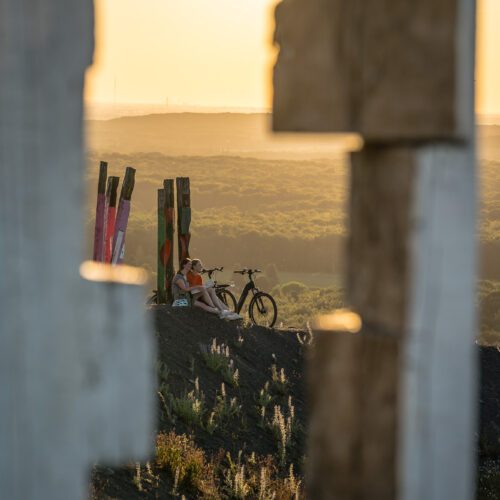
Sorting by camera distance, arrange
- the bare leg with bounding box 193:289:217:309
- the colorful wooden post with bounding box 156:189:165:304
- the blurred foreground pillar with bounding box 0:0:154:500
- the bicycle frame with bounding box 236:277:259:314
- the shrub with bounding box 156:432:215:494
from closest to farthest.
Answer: the blurred foreground pillar with bounding box 0:0:154:500 < the shrub with bounding box 156:432:215:494 < the bare leg with bounding box 193:289:217:309 < the colorful wooden post with bounding box 156:189:165:304 < the bicycle frame with bounding box 236:277:259:314

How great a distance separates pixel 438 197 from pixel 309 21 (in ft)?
0.94

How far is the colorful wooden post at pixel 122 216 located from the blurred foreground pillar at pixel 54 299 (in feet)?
39.9

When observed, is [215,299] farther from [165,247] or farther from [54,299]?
[54,299]

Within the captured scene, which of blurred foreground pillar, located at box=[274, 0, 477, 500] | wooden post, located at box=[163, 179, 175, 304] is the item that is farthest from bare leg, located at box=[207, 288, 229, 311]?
blurred foreground pillar, located at box=[274, 0, 477, 500]

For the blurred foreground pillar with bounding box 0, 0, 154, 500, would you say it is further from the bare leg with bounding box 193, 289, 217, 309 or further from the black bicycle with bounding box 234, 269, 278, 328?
the black bicycle with bounding box 234, 269, 278, 328

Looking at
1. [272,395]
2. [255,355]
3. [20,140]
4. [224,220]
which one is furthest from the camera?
[224,220]

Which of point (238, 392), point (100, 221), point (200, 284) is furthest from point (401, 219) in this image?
point (100, 221)

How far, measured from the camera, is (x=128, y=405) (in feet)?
4.51

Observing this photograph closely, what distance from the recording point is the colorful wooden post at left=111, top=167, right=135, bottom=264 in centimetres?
1352

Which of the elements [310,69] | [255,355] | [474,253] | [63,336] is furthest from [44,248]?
[255,355]

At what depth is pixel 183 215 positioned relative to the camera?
1427 centimetres

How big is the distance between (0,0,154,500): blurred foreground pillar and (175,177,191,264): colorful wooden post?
1287 centimetres

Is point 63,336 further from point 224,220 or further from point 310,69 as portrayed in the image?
point 224,220

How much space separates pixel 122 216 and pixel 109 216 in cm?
27
